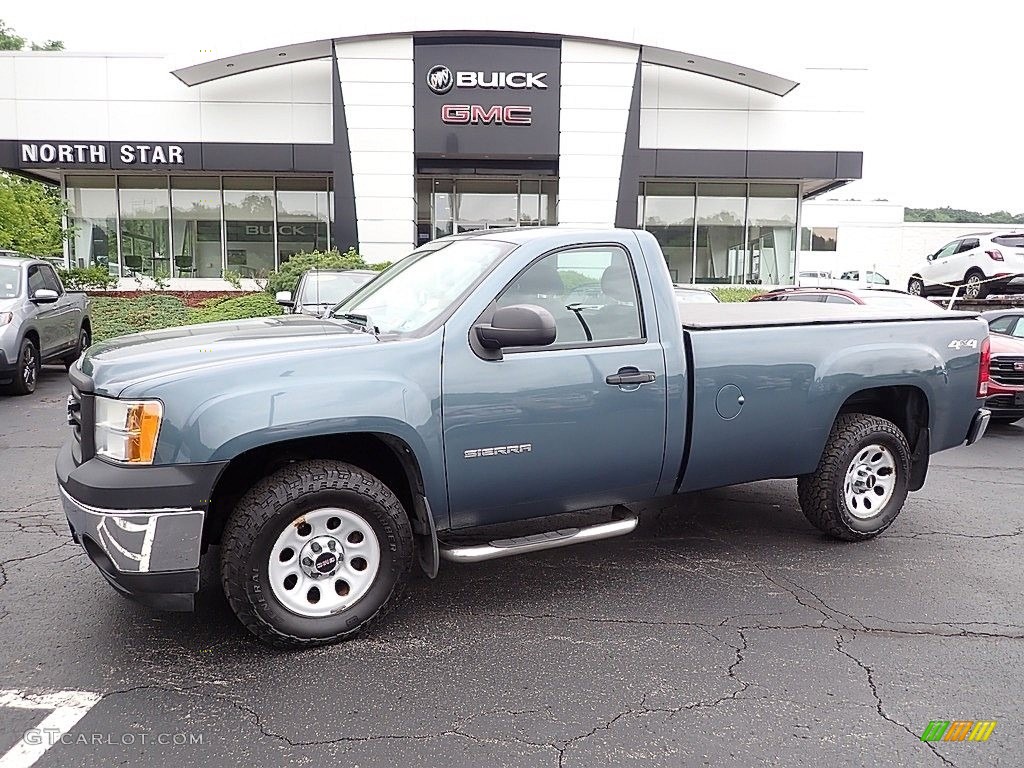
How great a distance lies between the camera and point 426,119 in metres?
22.3

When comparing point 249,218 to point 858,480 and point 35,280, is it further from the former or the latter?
point 858,480

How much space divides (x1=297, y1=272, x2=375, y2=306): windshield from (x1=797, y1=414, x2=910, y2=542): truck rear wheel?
290 inches

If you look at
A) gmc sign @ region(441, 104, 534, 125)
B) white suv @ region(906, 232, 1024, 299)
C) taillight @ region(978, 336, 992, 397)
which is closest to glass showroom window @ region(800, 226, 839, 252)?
white suv @ region(906, 232, 1024, 299)

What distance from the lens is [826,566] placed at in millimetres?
5016

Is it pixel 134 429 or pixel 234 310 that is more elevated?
pixel 234 310

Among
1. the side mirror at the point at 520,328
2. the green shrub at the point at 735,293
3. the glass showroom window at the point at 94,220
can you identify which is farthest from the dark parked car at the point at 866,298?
the glass showroom window at the point at 94,220

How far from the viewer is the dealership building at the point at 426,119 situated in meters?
22.2

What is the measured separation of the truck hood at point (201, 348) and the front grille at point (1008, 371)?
8.58m

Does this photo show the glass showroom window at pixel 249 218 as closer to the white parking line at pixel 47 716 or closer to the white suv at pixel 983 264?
the white suv at pixel 983 264

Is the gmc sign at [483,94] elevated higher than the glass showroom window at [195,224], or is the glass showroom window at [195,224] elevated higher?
the gmc sign at [483,94]

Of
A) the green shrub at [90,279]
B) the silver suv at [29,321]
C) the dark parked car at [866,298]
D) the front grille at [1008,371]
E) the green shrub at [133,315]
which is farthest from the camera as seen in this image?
the green shrub at [90,279]

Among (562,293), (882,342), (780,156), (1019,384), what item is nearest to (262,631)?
(562,293)
